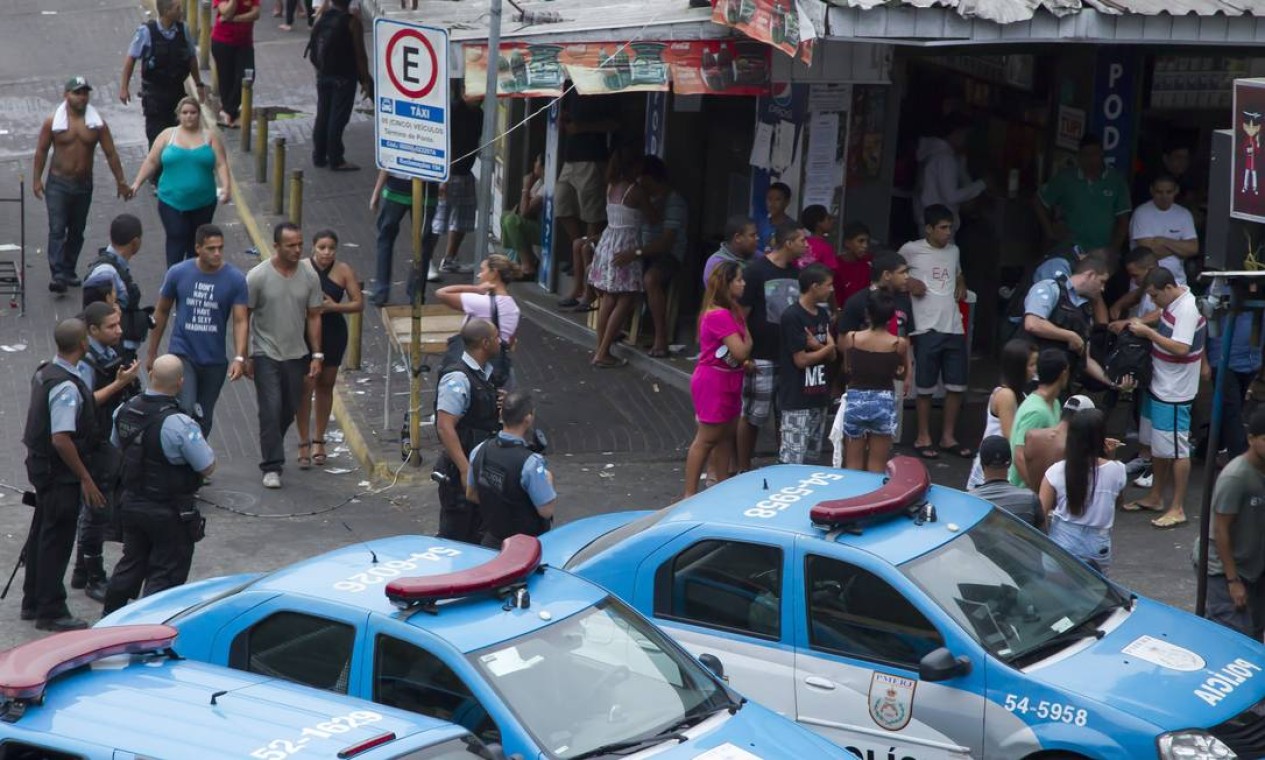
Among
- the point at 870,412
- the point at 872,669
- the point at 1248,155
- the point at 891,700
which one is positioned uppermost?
the point at 1248,155

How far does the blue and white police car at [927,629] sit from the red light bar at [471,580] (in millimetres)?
1109

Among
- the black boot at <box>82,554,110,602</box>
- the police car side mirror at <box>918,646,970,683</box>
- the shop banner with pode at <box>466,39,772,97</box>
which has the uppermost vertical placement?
the shop banner with pode at <box>466,39,772,97</box>

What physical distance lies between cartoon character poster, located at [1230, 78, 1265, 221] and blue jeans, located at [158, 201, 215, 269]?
348 inches

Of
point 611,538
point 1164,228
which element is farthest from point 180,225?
point 1164,228

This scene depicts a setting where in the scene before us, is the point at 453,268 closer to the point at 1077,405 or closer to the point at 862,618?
the point at 1077,405

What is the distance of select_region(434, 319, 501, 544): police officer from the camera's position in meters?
9.88

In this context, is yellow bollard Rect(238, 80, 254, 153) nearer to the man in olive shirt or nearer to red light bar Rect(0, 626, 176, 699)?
the man in olive shirt

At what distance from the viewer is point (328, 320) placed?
12406 mm

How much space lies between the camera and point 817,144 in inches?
531

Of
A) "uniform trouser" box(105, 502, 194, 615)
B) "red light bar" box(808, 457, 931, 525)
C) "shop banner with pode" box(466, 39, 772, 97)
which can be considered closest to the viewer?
"red light bar" box(808, 457, 931, 525)

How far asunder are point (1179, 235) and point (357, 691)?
28.4 ft

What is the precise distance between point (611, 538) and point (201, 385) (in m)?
4.61

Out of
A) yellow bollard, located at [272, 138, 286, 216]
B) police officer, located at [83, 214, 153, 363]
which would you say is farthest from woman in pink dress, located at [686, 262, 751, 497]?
yellow bollard, located at [272, 138, 286, 216]

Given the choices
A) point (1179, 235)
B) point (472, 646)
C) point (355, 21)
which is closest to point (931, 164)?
point (1179, 235)
